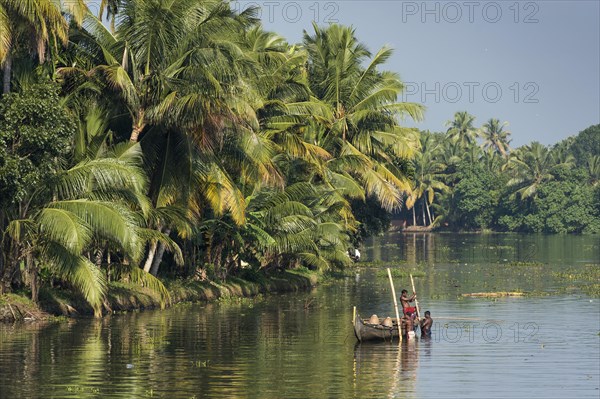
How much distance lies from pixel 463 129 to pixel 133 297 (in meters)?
142

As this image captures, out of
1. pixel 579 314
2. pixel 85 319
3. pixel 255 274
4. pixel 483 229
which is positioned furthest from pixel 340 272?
pixel 483 229

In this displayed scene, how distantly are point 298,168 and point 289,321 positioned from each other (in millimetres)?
15814

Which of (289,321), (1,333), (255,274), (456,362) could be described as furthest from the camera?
(255,274)

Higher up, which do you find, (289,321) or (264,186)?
(264,186)

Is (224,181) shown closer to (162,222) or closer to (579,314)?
(162,222)

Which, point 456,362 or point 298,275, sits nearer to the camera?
point 456,362

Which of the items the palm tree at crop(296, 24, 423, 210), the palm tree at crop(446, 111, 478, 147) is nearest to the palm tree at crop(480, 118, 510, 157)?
the palm tree at crop(446, 111, 478, 147)

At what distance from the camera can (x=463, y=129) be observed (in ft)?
584

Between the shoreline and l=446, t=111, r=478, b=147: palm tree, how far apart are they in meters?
125

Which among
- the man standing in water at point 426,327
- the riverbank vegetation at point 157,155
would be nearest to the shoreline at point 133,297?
the riverbank vegetation at point 157,155

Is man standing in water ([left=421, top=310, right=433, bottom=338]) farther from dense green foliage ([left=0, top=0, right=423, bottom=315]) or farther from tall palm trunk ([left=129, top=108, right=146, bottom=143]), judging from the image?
tall palm trunk ([left=129, top=108, right=146, bottom=143])

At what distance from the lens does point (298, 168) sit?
54.4m

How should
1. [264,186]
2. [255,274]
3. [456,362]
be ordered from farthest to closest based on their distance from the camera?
[255,274] → [264,186] → [456,362]

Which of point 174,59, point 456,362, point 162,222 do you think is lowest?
point 456,362
